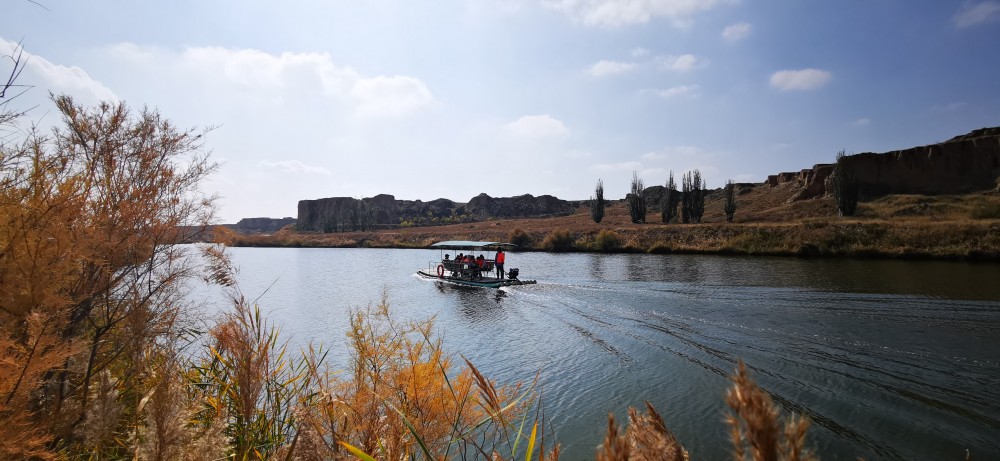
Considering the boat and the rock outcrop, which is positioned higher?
the rock outcrop

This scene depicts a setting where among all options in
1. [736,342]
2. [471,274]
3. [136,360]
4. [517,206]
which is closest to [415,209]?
[517,206]

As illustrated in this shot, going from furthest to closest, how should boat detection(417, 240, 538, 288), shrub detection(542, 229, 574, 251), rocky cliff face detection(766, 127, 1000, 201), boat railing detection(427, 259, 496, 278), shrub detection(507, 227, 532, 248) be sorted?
shrub detection(507, 227, 532, 248) → rocky cliff face detection(766, 127, 1000, 201) → shrub detection(542, 229, 574, 251) → boat railing detection(427, 259, 496, 278) → boat detection(417, 240, 538, 288)

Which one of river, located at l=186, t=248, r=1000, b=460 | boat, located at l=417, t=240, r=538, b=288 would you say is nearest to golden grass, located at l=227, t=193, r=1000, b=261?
river, located at l=186, t=248, r=1000, b=460

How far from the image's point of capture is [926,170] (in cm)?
5947

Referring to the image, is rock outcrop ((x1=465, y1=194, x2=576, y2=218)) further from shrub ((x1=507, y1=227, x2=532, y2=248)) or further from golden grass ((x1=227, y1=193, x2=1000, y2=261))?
shrub ((x1=507, y1=227, x2=532, y2=248))

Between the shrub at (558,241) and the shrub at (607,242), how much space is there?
412 centimetres

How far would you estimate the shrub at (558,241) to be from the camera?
172 feet

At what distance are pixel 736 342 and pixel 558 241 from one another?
127 ft

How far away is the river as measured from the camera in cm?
894

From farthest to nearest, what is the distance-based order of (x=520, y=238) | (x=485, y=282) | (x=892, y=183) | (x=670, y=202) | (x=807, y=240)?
1. (x=670, y=202)
2. (x=892, y=183)
3. (x=520, y=238)
4. (x=807, y=240)
5. (x=485, y=282)

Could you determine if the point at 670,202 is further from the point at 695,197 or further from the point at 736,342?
the point at 736,342

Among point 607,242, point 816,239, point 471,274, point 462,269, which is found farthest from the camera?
point 607,242

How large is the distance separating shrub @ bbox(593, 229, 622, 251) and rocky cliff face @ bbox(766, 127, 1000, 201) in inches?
1226

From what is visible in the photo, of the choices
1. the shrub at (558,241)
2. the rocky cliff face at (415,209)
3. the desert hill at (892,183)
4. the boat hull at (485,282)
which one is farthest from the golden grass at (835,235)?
the rocky cliff face at (415,209)
